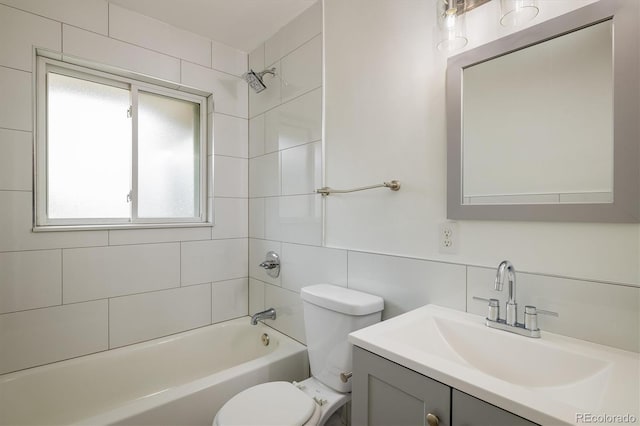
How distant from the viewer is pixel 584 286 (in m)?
0.91

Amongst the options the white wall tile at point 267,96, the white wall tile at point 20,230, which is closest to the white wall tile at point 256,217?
the white wall tile at point 267,96

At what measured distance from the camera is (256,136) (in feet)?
7.62

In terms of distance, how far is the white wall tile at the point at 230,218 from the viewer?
2266 mm

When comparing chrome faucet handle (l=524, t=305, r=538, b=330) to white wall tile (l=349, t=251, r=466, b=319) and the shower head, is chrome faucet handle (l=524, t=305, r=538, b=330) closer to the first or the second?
white wall tile (l=349, t=251, r=466, b=319)

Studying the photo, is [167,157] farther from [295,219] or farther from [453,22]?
[453,22]

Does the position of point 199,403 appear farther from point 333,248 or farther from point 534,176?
point 534,176

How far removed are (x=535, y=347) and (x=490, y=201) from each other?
0.48m

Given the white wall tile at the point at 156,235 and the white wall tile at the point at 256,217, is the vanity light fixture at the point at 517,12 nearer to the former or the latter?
the white wall tile at the point at 256,217

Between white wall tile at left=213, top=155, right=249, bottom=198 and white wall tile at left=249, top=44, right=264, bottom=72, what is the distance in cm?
69

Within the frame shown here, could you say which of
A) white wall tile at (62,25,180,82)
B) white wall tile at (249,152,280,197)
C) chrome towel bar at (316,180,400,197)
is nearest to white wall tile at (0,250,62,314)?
white wall tile at (62,25,180,82)

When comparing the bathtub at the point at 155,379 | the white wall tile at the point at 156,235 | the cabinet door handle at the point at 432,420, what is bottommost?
the bathtub at the point at 155,379

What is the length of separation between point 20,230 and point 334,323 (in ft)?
5.43

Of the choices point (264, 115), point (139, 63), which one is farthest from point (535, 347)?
point (139, 63)

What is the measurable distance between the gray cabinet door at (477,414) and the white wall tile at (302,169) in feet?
4.13
